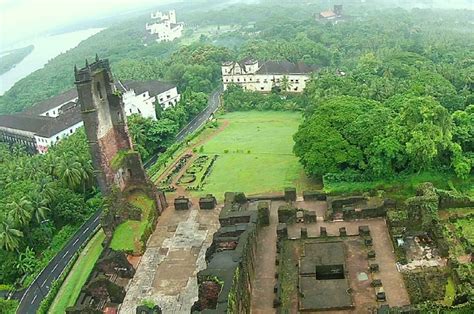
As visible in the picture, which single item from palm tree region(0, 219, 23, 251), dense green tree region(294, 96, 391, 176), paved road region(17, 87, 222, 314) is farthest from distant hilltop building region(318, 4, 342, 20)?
palm tree region(0, 219, 23, 251)

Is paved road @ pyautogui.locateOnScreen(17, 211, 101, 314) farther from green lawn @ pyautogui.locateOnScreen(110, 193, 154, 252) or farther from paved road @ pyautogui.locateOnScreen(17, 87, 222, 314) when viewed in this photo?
green lawn @ pyautogui.locateOnScreen(110, 193, 154, 252)

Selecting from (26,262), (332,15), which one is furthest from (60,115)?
(332,15)

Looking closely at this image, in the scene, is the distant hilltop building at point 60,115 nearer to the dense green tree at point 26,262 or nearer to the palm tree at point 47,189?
the palm tree at point 47,189

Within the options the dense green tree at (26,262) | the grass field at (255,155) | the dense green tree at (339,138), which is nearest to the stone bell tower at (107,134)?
the dense green tree at (26,262)

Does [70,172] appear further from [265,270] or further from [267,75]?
[267,75]

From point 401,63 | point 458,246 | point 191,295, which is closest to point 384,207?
point 458,246

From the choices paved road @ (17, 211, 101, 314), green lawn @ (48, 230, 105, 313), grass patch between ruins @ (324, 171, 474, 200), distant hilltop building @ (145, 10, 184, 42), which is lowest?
distant hilltop building @ (145, 10, 184, 42)

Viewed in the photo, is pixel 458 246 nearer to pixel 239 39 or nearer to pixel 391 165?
pixel 391 165
